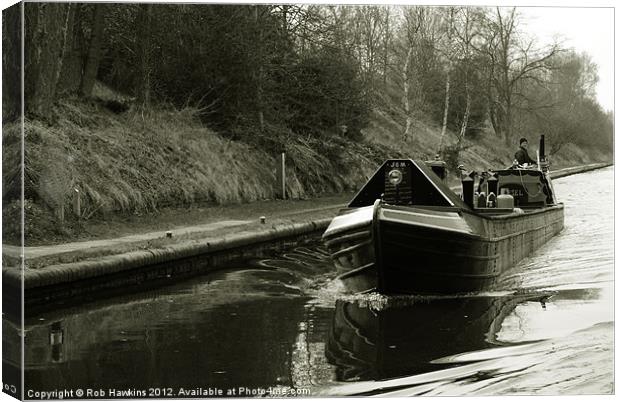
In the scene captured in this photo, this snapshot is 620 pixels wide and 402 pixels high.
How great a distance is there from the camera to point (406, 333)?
10227mm

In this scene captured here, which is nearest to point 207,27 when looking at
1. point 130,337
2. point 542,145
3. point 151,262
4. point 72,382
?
point 151,262

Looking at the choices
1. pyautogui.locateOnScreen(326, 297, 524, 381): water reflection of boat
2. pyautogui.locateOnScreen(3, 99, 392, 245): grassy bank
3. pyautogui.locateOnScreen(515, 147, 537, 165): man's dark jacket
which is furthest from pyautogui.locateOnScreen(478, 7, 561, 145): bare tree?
pyautogui.locateOnScreen(3, 99, 392, 245): grassy bank

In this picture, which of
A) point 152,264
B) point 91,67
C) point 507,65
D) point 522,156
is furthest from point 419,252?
point 91,67

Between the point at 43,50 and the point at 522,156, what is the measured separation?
22.3ft

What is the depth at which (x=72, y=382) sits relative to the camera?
7656 millimetres

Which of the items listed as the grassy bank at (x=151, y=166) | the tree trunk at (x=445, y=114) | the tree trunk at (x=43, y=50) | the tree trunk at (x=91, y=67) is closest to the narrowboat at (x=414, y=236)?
the tree trunk at (x=445, y=114)

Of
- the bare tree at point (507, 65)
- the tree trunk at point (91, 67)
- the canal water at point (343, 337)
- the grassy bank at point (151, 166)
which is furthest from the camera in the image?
the tree trunk at point (91, 67)

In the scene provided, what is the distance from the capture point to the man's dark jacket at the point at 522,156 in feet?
42.4

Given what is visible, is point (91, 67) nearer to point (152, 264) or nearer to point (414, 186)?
point (152, 264)

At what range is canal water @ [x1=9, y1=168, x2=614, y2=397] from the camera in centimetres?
772

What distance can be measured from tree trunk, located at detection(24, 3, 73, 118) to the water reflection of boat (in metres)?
4.35

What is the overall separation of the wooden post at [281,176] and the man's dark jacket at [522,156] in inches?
279

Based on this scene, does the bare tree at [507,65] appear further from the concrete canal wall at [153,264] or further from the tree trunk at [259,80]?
the tree trunk at [259,80]

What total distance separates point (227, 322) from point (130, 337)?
53.2 inches
